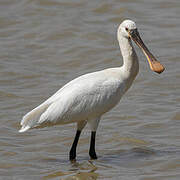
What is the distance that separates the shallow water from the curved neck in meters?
1.42

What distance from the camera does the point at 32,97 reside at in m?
13.8

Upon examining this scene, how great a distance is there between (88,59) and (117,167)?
6.40 m

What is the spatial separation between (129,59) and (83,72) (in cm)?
496

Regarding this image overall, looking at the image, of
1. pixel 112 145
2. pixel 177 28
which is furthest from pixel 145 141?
pixel 177 28

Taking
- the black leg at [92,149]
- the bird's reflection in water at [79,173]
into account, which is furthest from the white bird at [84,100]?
the bird's reflection in water at [79,173]

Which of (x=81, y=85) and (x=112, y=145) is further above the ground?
(x=81, y=85)

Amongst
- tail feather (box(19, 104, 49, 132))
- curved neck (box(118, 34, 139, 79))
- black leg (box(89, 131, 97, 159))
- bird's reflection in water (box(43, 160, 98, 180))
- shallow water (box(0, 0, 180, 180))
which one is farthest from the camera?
black leg (box(89, 131, 97, 159))

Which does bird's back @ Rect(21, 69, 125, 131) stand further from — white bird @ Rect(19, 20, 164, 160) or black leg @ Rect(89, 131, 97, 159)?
black leg @ Rect(89, 131, 97, 159)

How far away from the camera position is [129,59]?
10.4 metres

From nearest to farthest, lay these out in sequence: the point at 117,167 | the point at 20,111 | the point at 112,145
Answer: the point at 117,167 < the point at 112,145 < the point at 20,111

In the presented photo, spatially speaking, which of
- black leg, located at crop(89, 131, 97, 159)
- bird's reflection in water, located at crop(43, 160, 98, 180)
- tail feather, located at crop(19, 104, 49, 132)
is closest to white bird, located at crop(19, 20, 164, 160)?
tail feather, located at crop(19, 104, 49, 132)

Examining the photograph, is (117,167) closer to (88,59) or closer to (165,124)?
(165,124)

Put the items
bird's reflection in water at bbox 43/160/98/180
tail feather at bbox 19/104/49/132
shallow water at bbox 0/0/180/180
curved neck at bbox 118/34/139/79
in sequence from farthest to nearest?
1. curved neck at bbox 118/34/139/79
2. shallow water at bbox 0/0/180/180
3. tail feather at bbox 19/104/49/132
4. bird's reflection in water at bbox 43/160/98/180

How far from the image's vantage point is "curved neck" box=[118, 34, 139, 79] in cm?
1038
